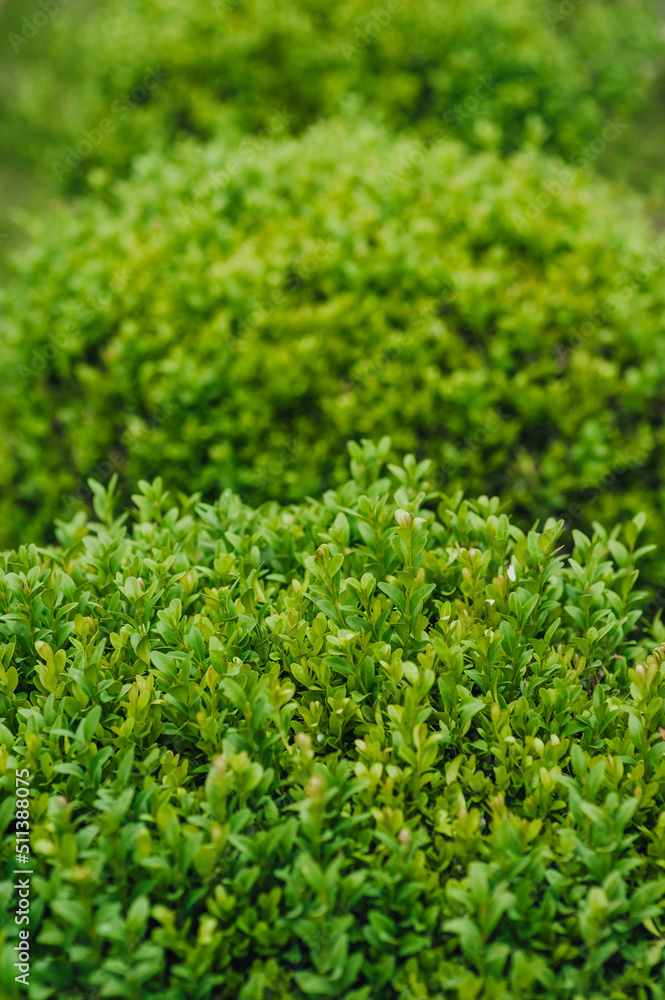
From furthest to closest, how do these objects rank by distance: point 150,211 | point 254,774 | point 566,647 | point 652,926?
point 150,211, point 566,647, point 254,774, point 652,926

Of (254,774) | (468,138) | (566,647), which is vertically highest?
(468,138)

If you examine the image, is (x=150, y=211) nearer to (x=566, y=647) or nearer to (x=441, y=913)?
(x=566, y=647)

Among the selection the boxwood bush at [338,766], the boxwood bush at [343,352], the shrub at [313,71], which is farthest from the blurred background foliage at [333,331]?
the shrub at [313,71]

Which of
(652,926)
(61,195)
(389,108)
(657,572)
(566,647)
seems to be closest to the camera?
(652,926)

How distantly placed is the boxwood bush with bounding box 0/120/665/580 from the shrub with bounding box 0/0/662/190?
287 centimetres

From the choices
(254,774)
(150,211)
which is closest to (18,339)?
(150,211)

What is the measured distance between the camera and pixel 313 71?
23.9ft

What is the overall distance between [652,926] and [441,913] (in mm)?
467

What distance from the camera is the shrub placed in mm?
7012

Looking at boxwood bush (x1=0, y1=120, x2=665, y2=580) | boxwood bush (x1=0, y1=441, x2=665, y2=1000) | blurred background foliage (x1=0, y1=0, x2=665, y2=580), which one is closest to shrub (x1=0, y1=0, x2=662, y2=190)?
blurred background foliage (x1=0, y1=0, x2=665, y2=580)

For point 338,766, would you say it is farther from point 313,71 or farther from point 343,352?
point 313,71

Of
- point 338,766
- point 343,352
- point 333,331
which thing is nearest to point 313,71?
point 333,331

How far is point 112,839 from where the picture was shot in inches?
67.6

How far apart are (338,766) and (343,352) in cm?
270
